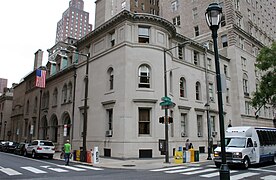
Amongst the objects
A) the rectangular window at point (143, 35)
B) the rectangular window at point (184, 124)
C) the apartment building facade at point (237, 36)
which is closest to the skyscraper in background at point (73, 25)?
the apartment building facade at point (237, 36)

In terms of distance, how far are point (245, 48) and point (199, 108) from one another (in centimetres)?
1822

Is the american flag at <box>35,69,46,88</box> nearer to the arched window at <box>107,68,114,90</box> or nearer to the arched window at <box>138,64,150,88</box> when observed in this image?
the arched window at <box>107,68,114,90</box>

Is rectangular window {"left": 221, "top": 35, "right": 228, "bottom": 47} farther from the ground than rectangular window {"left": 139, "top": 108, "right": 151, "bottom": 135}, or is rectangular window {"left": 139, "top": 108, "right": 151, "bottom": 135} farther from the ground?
rectangular window {"left": 221, "top": 35, "right": 228, "bottom": 47}

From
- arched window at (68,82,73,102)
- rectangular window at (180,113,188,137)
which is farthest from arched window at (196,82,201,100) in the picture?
arched window at (68,82,73,102)

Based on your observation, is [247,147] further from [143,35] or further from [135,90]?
[143,35]

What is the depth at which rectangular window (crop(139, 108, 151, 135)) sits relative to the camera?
77.1ft

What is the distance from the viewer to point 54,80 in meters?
39.4

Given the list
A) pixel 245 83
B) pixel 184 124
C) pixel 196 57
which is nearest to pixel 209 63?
pixel 196 57

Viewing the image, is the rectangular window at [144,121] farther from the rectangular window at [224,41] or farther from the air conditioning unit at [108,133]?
the rectangular window at [224,41]

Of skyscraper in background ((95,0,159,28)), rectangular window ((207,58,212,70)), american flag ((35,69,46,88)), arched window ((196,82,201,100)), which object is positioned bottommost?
arched window ((196,82,201,100))

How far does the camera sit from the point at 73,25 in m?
178

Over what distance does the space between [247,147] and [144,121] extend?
9.97 metres

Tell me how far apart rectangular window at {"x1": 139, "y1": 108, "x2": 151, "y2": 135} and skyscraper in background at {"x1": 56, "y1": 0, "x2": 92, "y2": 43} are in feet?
519

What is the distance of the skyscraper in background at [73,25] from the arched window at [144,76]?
513 ft
